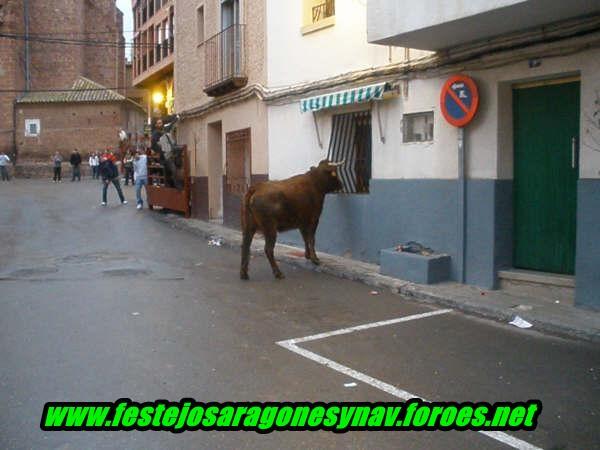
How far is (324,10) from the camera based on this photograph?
40.3ft

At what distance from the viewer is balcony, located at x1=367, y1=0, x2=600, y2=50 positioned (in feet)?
22.9

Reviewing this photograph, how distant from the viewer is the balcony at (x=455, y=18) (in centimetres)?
697

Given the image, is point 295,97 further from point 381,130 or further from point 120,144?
point 120,144

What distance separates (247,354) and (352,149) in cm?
619

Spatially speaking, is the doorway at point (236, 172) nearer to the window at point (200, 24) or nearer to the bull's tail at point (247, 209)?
the window at point (200, 24)

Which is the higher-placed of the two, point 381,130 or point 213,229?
point 381,130

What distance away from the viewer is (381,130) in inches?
411

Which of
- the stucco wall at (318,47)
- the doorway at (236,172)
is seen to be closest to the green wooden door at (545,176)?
the stucco wall at (318,47)

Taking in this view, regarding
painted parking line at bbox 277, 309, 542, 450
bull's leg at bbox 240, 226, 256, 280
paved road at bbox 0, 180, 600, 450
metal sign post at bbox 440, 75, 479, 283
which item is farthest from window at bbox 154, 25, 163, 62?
painted parking line at bbox 277, 309, 542, 450

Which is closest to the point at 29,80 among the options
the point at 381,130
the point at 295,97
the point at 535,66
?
the point at 295,97

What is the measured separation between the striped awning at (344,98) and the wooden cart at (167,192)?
274 inches

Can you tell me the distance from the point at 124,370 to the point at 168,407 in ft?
3.08

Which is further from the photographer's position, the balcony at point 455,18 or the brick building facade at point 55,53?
the brick building facade at point 55,53

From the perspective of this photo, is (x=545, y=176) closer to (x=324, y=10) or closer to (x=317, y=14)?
(x=324, y=10)
